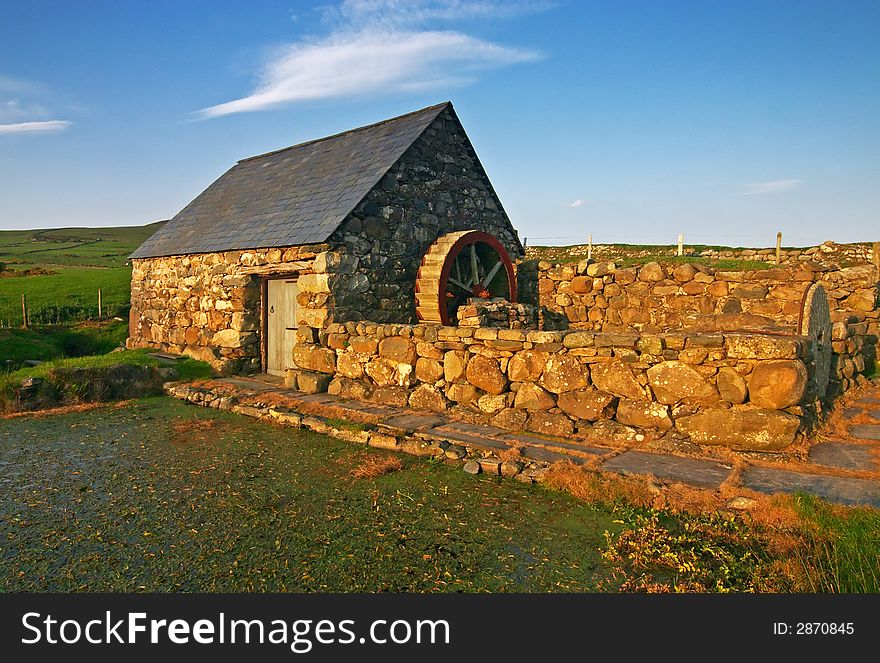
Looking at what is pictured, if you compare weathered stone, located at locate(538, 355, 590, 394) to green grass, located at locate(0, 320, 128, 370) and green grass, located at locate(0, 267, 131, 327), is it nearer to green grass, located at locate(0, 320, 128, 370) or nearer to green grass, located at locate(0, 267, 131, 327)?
green grass, located at locate(0, 320, 128, 370)

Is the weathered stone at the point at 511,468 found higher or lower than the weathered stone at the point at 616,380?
lower

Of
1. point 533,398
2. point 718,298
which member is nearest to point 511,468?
point 533,398

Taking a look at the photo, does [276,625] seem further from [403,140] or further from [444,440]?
[403,140]

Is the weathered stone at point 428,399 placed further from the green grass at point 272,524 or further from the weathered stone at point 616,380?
the weathered stone at point 616,380

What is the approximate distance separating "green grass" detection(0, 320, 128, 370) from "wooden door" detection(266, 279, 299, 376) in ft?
16.6

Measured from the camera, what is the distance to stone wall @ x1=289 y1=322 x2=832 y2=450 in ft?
18.6

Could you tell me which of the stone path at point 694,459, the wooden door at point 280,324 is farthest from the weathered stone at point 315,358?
the stone path at point 694,459

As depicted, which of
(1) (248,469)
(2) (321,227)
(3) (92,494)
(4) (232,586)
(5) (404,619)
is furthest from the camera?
(2) (321,227)

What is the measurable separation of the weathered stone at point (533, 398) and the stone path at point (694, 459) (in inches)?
17.3

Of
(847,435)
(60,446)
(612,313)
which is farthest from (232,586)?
(612,313)

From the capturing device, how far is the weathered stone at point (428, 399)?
7.82 metres

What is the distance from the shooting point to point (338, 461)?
6.07 meters

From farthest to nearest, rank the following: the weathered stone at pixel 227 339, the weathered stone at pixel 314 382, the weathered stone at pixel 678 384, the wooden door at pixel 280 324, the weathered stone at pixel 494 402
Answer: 1. the weathered stone at pixel 227 339
2. the wooden door at pixel 280 324
3. the weathered stone at pixel 314 382
4. the weathered stone at pixel 494 402
5. the weathered stone at pixel 678 384

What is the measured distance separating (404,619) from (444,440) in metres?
3.39
